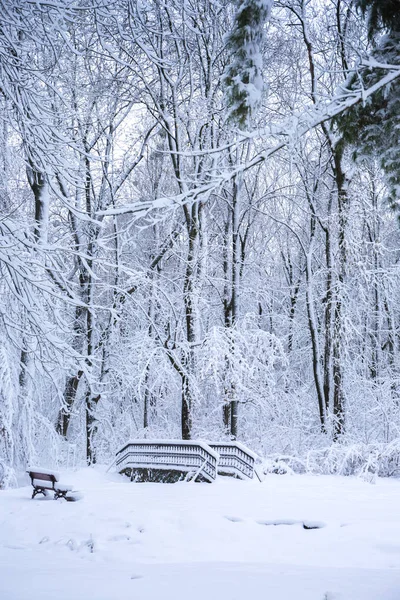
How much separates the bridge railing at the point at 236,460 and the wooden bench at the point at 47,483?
4.16 metres

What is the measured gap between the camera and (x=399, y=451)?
13.3m

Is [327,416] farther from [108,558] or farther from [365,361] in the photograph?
[108,558]

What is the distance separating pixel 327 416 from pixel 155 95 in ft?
35.0

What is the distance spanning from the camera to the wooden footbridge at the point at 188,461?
496 inches

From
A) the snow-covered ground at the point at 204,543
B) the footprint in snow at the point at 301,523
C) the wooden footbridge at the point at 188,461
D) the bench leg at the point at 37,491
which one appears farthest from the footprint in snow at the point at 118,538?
the wooden footbridge at the point at 188,461

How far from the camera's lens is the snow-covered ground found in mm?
5078

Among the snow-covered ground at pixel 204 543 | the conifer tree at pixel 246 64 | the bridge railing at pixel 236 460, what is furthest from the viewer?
the bridge railing at pixel 236 460

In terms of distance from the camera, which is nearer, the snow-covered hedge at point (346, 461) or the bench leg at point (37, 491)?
the bench leg at point (37, 491)

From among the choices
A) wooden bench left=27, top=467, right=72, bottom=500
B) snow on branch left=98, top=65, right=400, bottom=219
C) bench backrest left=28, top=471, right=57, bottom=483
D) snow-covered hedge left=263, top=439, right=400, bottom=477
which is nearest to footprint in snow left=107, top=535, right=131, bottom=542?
wooden bench left=27, top=467, right=72, bottom=500

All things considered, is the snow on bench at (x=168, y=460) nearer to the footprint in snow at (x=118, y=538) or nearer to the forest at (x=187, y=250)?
the forest at (x=187, y=250)

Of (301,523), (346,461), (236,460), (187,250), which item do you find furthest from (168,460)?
(187,250)

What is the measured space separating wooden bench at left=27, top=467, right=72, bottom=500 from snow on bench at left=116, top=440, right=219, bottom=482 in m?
3.20

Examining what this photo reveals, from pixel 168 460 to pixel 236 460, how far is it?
5.46 feet

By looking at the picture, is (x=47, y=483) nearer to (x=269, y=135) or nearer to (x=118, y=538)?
(x=118, y=538)
